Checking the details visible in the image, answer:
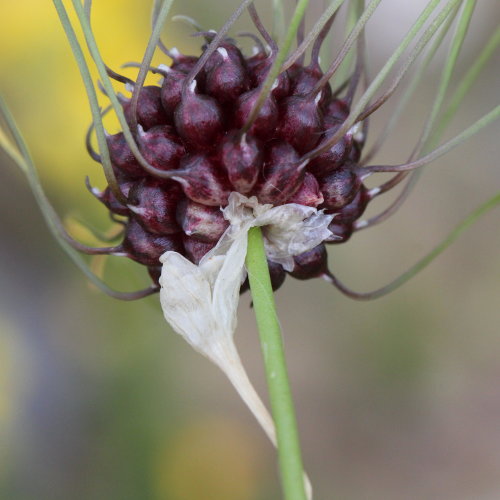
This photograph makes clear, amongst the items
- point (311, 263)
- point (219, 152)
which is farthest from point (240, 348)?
point (219, 152)

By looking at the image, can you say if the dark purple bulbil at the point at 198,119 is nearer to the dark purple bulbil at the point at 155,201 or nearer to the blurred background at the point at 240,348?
the dark purple bulbil at the point at 155,201

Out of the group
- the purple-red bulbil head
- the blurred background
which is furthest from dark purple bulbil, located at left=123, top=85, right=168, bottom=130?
the blurred background

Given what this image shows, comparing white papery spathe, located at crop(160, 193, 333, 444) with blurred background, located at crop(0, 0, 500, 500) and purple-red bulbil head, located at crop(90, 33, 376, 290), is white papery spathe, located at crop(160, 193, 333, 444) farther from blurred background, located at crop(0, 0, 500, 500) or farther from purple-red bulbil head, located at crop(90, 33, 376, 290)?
blurred background, located at crop(0, 0, 500, 500)

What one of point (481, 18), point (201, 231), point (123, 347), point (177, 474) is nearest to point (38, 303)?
point (123, 347)

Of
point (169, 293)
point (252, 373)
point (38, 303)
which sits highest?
point (169, 293)

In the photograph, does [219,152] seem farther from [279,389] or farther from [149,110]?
[279,389]

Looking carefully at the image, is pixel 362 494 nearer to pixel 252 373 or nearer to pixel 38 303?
pixel 252 373
